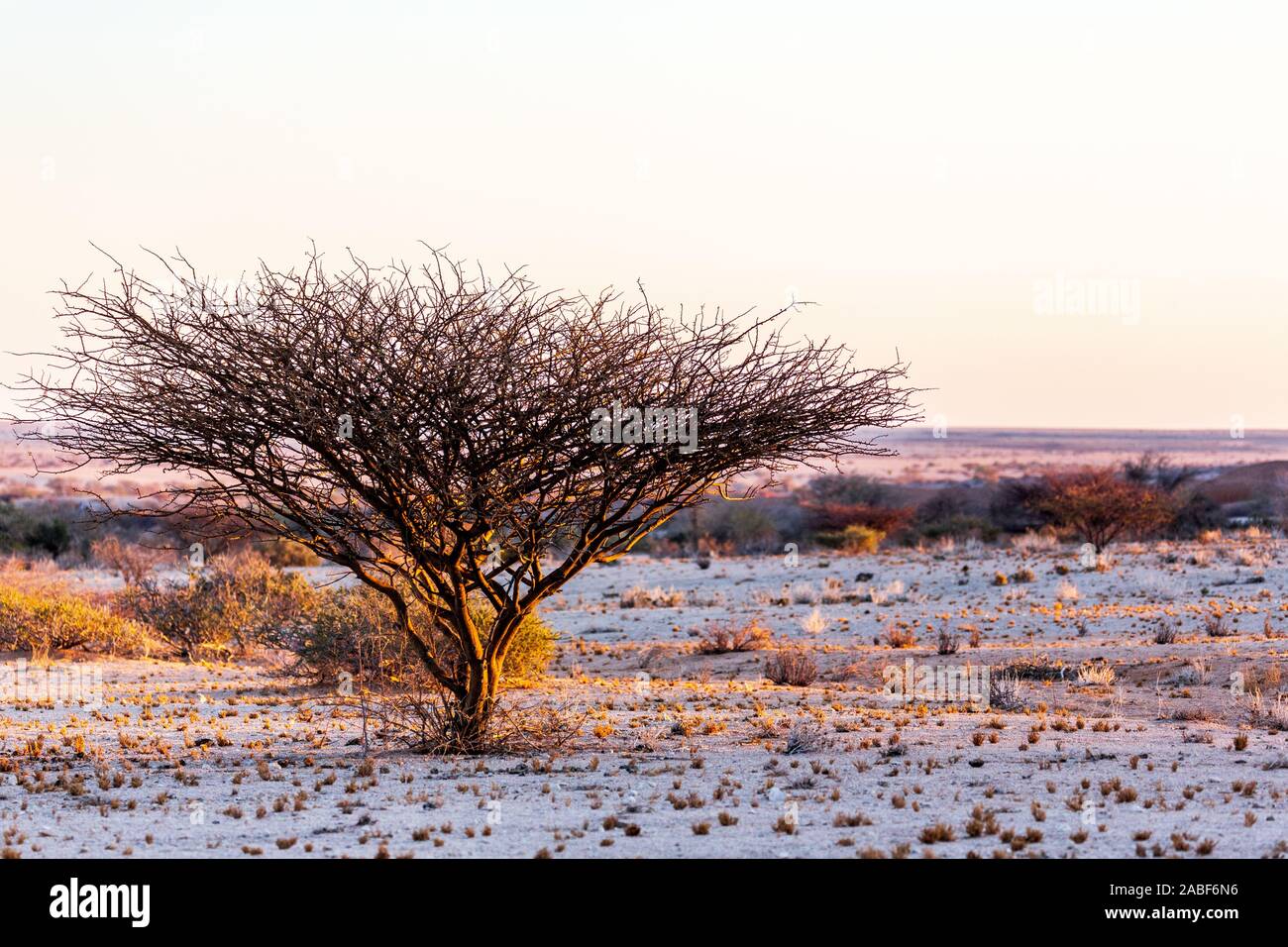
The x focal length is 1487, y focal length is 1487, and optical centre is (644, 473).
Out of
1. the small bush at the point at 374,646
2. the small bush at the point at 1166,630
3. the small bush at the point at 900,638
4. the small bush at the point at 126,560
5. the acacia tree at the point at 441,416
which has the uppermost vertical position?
the acacia tree at the point at 441,416

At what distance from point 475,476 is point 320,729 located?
4890 millimetres

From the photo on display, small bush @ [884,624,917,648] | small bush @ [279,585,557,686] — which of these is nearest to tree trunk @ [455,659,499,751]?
small bush @ [279,585,557,686]

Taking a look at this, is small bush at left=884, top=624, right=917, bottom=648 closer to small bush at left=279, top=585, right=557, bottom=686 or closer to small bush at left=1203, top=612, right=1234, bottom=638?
small bush at left=1203, top=612, right=1234, bottom=638

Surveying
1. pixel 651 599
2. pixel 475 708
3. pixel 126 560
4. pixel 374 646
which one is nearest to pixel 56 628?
pixel 374 646

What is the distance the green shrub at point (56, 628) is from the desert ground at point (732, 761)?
100 centimetres

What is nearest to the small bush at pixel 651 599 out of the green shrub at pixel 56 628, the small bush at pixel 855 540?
the green shrub at pixel 56 628

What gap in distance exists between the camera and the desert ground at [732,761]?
33.2 ft

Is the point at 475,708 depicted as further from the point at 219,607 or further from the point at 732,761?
the point at 219,607

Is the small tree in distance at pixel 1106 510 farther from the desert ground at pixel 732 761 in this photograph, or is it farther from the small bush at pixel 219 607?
the small bush at pixel 219 607

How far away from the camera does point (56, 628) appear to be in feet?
80.8

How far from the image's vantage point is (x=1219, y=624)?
24.9m

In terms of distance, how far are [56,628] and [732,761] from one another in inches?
602
